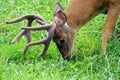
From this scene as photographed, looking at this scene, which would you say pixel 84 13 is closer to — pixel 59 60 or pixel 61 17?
pixel 61 17

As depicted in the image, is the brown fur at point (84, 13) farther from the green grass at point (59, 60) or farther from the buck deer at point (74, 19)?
the green grass at point (59, 60)

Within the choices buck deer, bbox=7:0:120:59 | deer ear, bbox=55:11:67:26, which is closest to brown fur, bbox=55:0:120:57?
buck deer, bbox=7:0:120:59

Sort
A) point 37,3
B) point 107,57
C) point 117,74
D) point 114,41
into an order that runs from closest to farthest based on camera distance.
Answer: point 117,74, point 107,57, point 114,41, point 37,3

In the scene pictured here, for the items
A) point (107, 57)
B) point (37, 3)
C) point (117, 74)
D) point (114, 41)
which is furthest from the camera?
A: point (37, 3)

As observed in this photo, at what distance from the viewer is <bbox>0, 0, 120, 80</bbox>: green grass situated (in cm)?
677

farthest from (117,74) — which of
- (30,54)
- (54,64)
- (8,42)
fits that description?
(8,42)

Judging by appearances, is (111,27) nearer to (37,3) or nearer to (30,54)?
(30,54)

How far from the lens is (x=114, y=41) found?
7.82 meters

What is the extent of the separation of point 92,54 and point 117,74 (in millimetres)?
778

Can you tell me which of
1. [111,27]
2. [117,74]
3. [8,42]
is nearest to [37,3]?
[8,42]

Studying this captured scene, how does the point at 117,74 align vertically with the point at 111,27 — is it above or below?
below

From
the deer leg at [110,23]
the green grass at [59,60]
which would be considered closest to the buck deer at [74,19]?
the deer leg at [110,23]

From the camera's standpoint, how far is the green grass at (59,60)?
6.77 metres

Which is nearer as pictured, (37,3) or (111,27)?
(111,27)
